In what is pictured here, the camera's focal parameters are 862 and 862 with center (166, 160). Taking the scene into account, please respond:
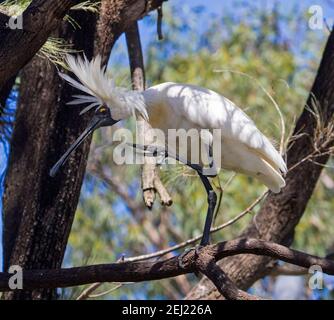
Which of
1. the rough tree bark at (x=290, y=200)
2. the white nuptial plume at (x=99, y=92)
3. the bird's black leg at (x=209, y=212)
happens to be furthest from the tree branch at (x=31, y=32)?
the rough tree bark at (x=290, y=200)

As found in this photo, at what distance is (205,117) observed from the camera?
172 inches

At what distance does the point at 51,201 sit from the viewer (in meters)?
4.16

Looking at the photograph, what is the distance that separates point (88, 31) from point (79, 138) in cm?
53

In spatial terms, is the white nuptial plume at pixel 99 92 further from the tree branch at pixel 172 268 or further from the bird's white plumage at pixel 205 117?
the tree branch at pixel 172 268

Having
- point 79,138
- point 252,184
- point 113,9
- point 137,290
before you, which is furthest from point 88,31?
point 137,290

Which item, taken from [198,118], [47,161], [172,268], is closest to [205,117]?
[198,118]

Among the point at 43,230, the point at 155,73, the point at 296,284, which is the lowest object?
the point at 43,230

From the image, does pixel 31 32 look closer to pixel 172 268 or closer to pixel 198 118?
pixel 172 268

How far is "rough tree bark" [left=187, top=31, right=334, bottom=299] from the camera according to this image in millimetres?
4801

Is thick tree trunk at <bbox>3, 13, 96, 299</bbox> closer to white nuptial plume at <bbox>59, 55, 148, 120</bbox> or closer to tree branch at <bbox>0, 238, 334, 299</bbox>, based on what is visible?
white nuptial plume at <bbox>59, 55, 148, 120</bbox>

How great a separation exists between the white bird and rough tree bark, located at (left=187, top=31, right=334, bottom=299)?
419 millimetres

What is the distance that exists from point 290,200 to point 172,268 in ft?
5.40

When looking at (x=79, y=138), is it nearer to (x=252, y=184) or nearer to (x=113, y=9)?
(x=113, y=9)

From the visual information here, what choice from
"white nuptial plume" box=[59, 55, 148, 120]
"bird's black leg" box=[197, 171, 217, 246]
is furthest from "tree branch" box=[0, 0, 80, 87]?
"bird's black leg" box=[197, 171, 217, 246]
